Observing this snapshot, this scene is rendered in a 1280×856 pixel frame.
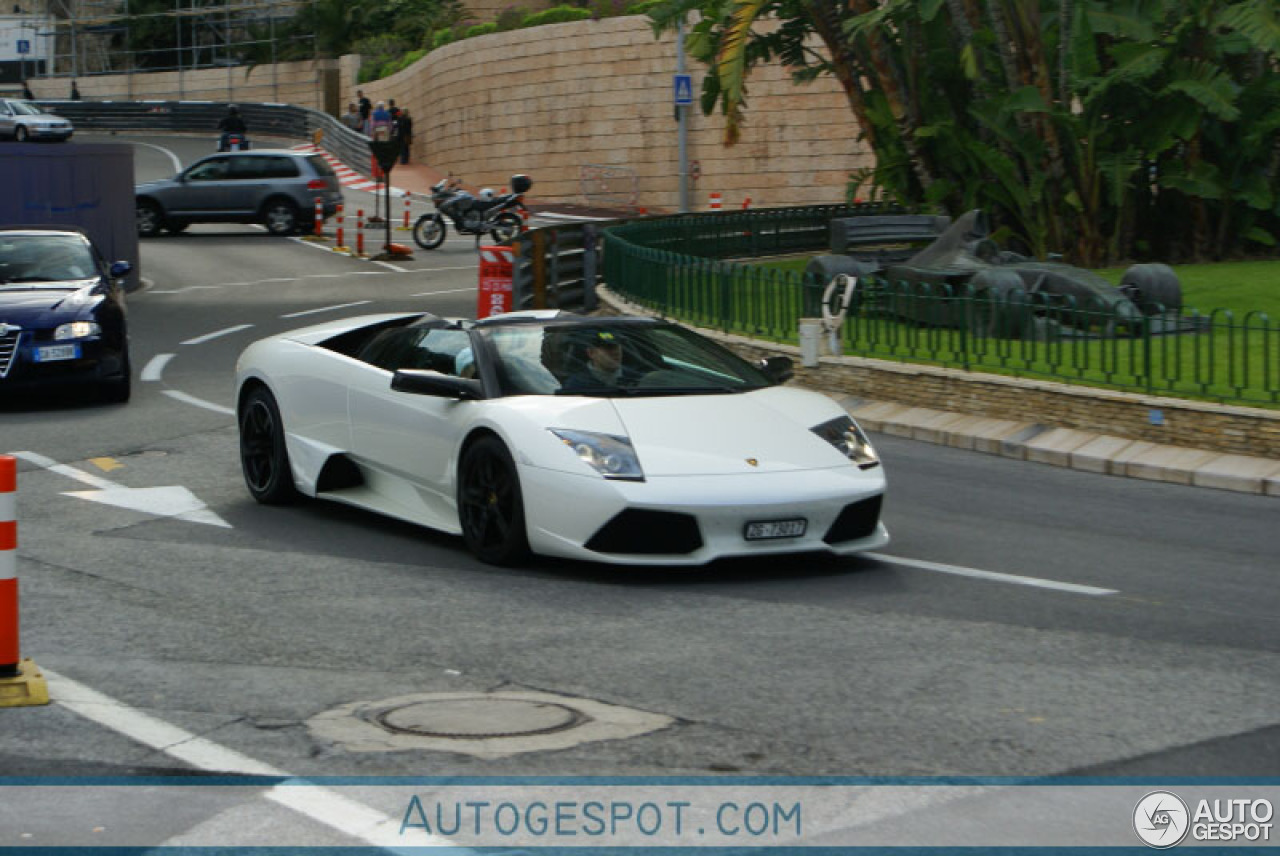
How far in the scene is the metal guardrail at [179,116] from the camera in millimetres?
66250

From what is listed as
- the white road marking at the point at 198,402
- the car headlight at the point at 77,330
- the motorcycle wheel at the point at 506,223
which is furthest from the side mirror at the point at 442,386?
the motorcycle wheel at the point at 506,223

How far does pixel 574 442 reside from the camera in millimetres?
8781

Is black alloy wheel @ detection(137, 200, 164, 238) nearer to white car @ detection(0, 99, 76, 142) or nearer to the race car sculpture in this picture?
white car @ detection(0, 99, 76, 142)

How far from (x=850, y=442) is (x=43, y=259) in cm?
1090

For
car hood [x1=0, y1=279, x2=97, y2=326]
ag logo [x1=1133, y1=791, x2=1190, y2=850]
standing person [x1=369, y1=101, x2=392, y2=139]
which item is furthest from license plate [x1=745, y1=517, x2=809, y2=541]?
standing person [x1=369, y1=101, x2=392, y2=139]

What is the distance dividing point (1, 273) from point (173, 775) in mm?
12820

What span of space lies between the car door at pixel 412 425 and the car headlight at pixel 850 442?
176 centimetres

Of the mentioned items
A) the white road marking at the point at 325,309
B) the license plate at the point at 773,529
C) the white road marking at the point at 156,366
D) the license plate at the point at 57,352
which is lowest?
the white road marking at the point at 156,366

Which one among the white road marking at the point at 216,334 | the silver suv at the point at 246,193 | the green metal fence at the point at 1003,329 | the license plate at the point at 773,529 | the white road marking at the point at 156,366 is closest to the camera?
the license plate at the point at 773,529

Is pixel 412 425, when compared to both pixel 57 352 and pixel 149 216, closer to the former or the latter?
pixel 57 352

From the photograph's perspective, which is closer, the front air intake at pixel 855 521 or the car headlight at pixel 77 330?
the front air intake at pixel 855 521

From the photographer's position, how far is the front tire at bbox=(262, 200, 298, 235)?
3822 centimetres

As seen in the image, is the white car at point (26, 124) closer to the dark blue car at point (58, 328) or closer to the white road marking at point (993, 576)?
the dark blue car at point (58, 328)

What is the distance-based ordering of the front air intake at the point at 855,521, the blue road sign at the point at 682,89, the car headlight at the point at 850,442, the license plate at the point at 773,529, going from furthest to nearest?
the blue road sign at the point at 682,89 → the car headlight at the point at 850,442 → the front air intake at the point at 855,521 → the license plate at the point at 773,529
